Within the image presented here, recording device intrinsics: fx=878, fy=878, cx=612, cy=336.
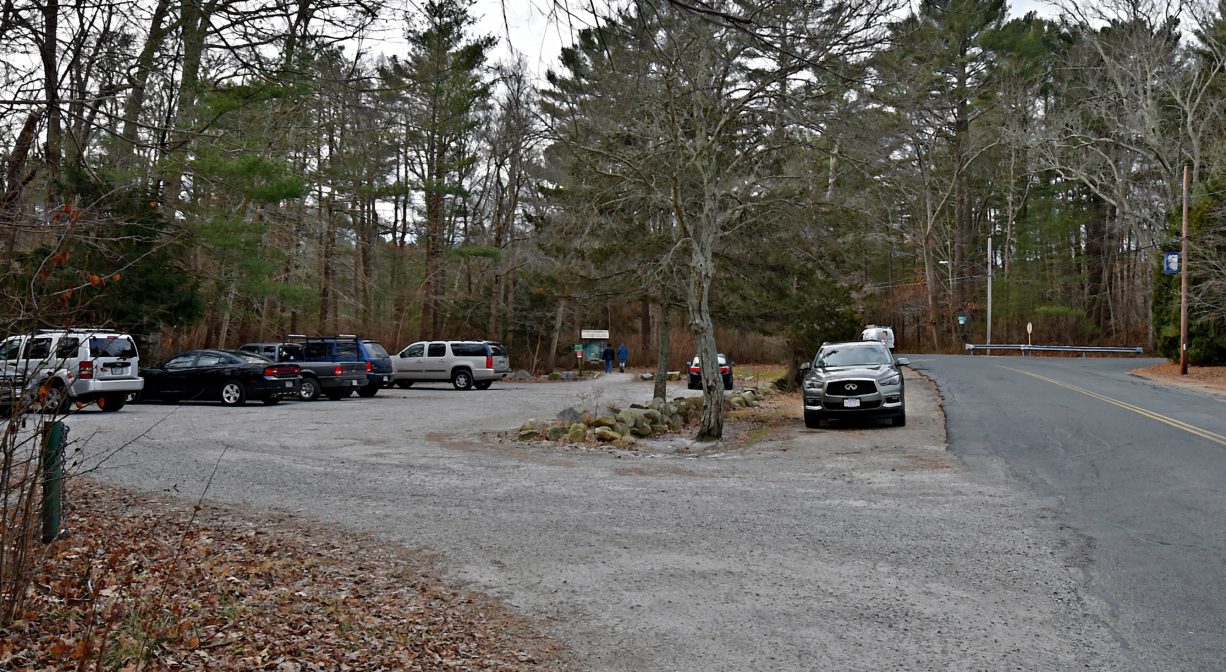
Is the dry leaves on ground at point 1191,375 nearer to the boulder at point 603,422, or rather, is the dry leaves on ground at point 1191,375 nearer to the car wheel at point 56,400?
the boulder at point 603,422

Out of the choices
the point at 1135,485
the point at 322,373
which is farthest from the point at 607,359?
the point at 1135,485

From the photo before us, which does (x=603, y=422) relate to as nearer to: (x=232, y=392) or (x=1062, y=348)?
(x=232, y=392)

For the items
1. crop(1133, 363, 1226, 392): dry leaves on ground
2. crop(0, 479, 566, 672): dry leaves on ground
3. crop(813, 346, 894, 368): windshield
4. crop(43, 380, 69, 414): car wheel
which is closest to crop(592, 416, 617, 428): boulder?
crop(813, 346, 894, 368): windshield

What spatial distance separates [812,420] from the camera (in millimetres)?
18453

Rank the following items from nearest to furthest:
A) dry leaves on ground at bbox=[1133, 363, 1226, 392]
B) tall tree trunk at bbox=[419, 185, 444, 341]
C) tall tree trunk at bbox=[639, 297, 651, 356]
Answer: dry leaves on ground at bbox=[1133, 363, 1226, 392] < tall tree trunk at bbox=[419, 185, 444, 341] < tall tree trunk at bbox=[639, 297, 651, 356]

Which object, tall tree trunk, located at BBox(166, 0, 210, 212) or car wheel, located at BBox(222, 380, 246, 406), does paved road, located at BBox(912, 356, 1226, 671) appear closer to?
tall tree trunk, located at BBox(166, 0, 210, 212)

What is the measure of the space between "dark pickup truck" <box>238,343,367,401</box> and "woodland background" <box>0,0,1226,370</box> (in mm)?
2530

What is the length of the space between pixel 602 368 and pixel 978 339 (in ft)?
99.6

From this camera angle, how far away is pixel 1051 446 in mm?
13703

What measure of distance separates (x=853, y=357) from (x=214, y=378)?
15746 mm

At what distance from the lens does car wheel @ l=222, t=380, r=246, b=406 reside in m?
22.4

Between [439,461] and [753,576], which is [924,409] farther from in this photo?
[753,576]

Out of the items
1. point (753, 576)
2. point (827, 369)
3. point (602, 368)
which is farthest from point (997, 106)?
point (753, 576)

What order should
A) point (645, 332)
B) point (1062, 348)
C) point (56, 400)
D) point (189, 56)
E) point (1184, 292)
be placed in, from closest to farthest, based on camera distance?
point (56, 400)
point (189, 56)
point (1184, 292)
point (645, 332)
point (1062, 348)
